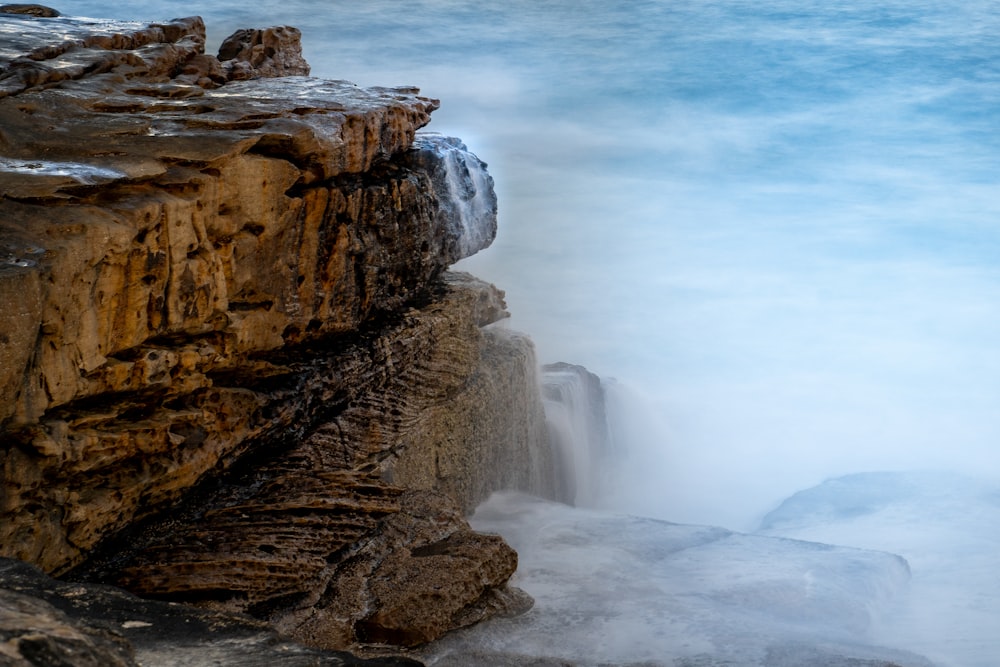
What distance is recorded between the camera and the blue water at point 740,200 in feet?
46.7

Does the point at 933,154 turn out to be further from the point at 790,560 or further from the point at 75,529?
the point at 75,529

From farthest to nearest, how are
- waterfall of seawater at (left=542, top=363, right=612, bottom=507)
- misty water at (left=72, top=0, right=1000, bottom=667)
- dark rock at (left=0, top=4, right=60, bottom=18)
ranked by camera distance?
1. waterfall of seawater at (left=542, top=363, right=612, bottom=507)
2. misty water at (left=72, top=0, right=1000, bottom=667)
3. dark rock at (left=0, top=4, right=60, bottom=18)

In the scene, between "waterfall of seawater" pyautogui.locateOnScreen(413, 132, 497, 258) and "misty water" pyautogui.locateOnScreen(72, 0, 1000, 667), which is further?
"misty water" pyautogui.locateOnScreen(72, 0, 1000, 667)

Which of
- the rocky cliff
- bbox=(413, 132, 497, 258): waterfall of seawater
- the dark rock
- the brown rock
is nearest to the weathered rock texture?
the rocky cliff

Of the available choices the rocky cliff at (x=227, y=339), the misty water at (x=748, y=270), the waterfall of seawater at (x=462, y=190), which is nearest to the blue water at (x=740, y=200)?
the misty water at (x=748, y=270)

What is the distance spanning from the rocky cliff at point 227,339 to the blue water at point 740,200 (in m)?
6.57

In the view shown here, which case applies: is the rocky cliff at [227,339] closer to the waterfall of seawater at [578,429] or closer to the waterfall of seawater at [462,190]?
the waterfall of seawater at [462,190]

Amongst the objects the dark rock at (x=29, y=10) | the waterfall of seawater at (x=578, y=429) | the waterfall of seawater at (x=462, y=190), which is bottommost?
the waterfall of seawater at (x=578, y=429)

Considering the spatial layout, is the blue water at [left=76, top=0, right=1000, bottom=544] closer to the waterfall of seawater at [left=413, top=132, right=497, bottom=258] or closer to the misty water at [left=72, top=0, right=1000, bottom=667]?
the misty water at [left=72, top=0, right=1000, bottom=667]

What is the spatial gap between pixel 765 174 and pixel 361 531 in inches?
680

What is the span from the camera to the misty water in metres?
6.44

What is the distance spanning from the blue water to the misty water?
0.17 ft

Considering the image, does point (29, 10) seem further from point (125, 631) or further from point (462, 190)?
point (125, 631)

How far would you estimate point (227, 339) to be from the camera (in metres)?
4.77
